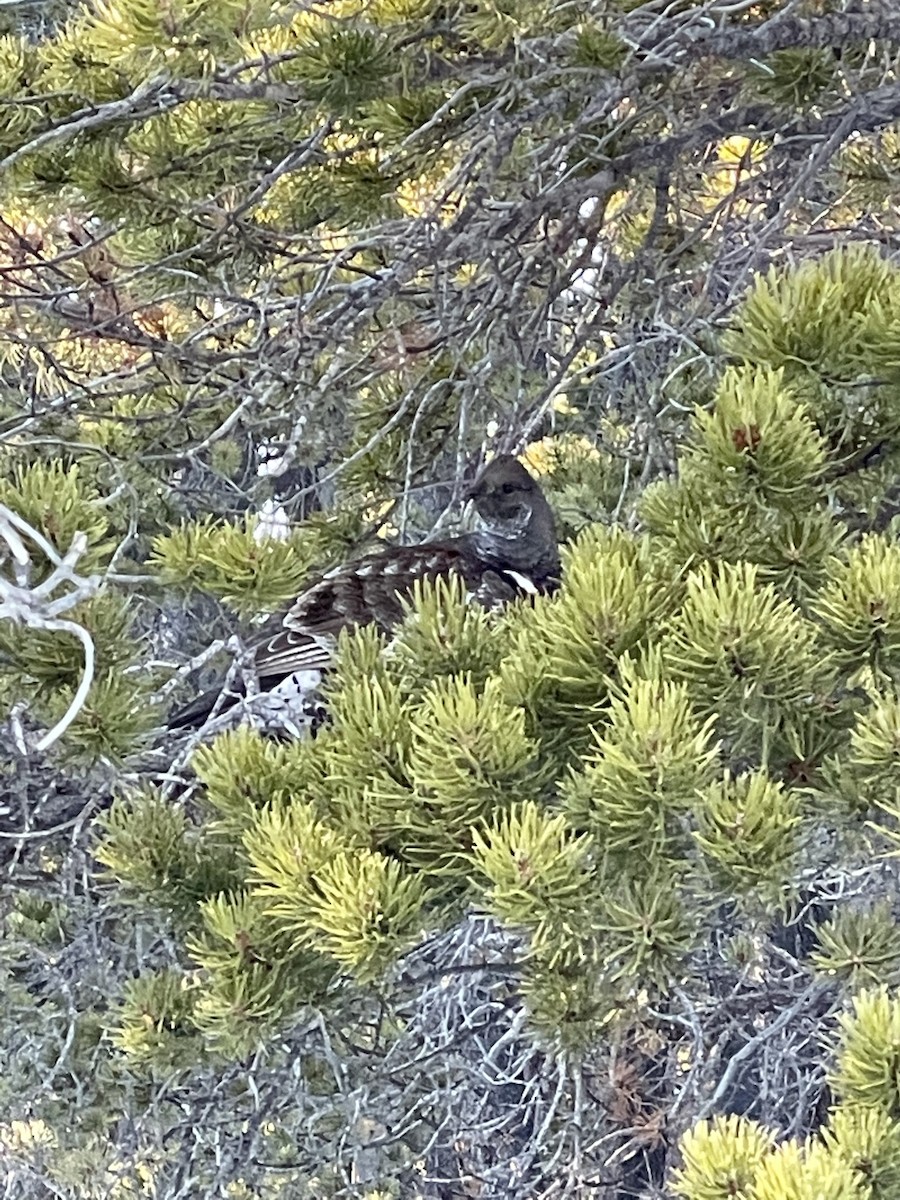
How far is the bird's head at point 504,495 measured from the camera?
357 cm

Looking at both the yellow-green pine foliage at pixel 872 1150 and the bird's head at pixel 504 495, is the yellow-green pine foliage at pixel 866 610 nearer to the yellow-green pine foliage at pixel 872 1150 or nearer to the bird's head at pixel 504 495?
the yellow-green pine foliage at pixel 872 1150

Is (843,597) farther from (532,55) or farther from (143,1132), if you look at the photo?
(143,1132)

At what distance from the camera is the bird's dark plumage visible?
9.80 ft

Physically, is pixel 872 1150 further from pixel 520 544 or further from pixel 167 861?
pixel 520 544

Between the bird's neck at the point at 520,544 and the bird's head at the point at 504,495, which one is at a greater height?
the bird's head at the point at 504,495

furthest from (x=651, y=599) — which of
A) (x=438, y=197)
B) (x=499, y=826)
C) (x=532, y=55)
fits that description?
→ (x=438, y=197)

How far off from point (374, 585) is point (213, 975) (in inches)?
52.6

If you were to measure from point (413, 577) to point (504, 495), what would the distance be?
63cm

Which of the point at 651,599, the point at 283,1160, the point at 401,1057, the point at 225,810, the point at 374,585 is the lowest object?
the point at 283,1160

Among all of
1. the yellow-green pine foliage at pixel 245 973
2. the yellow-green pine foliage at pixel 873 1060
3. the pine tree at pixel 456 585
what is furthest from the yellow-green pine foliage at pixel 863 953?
the yellow-green pine foliage at pixel 245 973

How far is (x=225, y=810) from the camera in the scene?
1854mm

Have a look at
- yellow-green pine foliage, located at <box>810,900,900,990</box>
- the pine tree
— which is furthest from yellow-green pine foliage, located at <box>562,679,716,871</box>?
yellow-green pine foliage, located at <box>810,900,900,990</box>

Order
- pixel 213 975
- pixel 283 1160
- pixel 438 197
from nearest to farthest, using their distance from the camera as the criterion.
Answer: pixel 213 975 → pixel 438 197 → pixel 283 1160

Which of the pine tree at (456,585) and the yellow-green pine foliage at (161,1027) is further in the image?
the yellow-green pine foliage at (161,1027)
